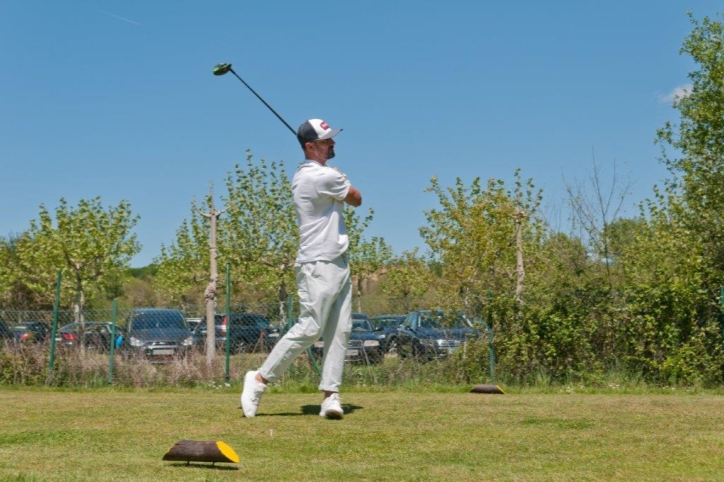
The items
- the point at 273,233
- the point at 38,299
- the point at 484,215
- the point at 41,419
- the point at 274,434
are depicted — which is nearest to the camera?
the point at 274,434

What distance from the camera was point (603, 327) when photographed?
38.5ft

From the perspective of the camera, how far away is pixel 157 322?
15.2 meters

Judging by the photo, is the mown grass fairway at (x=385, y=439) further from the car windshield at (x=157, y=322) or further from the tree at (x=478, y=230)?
the tree at (x=478, y=230)

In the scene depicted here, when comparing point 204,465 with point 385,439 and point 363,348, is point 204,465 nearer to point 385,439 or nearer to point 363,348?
point 385,439

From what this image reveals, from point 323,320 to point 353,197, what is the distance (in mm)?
920

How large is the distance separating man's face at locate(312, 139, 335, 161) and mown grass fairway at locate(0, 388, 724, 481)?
191cm

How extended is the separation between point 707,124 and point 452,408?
19.4 m

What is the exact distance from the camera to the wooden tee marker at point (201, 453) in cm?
450

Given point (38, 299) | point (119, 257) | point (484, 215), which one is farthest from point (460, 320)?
point (38, 299)

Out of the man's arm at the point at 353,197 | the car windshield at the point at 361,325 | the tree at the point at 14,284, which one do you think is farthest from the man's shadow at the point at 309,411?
the tree at the point at 14,284

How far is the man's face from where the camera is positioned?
677 centimetres

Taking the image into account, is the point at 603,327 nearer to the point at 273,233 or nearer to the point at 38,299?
the point at 273,233

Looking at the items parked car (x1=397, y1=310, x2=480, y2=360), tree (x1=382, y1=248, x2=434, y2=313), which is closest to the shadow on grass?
parked car (x1=397, y1=310, x2=480, y2=360)

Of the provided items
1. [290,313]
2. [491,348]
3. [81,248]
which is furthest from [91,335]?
[81,248]
